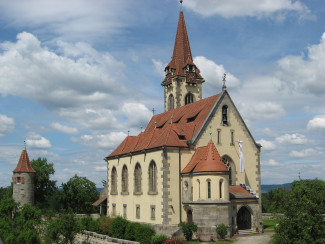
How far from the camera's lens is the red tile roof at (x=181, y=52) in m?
57.8

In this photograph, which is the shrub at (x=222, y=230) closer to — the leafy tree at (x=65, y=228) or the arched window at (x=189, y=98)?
the leafy tree at (x=65, y=228)

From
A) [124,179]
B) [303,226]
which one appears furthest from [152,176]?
[303,226]

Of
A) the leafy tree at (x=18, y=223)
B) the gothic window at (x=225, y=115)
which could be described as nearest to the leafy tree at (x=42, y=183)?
the leafy tree at (x=18, y=223)

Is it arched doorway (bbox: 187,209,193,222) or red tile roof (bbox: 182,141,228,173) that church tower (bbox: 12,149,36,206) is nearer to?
arched doorway (bbox: 187,209,193,222)

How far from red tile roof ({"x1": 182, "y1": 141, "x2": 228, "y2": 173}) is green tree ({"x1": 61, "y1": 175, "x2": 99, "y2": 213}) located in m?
33.9

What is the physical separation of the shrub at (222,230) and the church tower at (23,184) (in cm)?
3631

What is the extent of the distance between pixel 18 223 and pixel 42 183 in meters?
24.8

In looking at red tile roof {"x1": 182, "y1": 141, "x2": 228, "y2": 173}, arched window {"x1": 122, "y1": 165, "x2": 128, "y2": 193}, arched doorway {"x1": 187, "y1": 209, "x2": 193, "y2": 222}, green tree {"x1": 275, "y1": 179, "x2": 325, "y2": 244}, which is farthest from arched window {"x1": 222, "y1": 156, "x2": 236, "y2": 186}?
green tree {"x1": 275, "y1": 179, "x2": 325, "y2": 244}

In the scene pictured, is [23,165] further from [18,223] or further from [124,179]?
[124,179]

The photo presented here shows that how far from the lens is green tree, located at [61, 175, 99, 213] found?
68.8 metres

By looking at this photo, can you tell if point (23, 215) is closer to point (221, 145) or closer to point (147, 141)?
point (147, 141)

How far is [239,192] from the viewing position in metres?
40.5

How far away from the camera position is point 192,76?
188ft

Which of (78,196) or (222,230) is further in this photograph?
(78,196)
